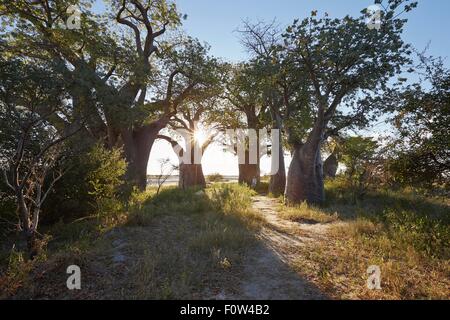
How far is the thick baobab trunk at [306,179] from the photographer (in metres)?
11.5

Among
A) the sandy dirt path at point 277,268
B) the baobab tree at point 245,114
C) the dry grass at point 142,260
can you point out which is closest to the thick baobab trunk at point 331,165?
the baobab tree at point 245,114

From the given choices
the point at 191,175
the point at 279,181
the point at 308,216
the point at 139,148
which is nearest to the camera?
the point at 308,216

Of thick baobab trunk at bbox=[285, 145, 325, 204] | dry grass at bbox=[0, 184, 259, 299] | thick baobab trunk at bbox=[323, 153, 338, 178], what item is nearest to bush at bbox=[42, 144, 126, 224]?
dry grass at bbox=[0, 184, 259, 299]

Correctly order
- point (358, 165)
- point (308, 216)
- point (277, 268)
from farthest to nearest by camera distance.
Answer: point (358, 165) → point (308, 216) → point (277, 268)

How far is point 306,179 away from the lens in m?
11.7

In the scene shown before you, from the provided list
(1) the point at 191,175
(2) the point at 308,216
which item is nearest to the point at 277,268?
(2) the point at 308,216

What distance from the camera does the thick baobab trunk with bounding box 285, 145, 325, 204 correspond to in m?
11.5

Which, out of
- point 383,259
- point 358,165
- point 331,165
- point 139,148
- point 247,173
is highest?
point 139,148

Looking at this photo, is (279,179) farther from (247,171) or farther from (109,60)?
(109,60)

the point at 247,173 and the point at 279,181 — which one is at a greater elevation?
the point at 247,173

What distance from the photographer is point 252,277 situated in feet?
14.2

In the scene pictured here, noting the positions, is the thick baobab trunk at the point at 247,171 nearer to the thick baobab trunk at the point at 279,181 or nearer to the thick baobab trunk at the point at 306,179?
the thick baobab trunk at the point at 279,181

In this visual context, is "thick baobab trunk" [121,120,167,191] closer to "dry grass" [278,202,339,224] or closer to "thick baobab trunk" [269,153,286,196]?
"thick baobab trunk" [269,153,286,196]

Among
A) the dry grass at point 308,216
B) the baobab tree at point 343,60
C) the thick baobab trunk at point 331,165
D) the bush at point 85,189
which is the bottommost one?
the dry grass at point 308,216
